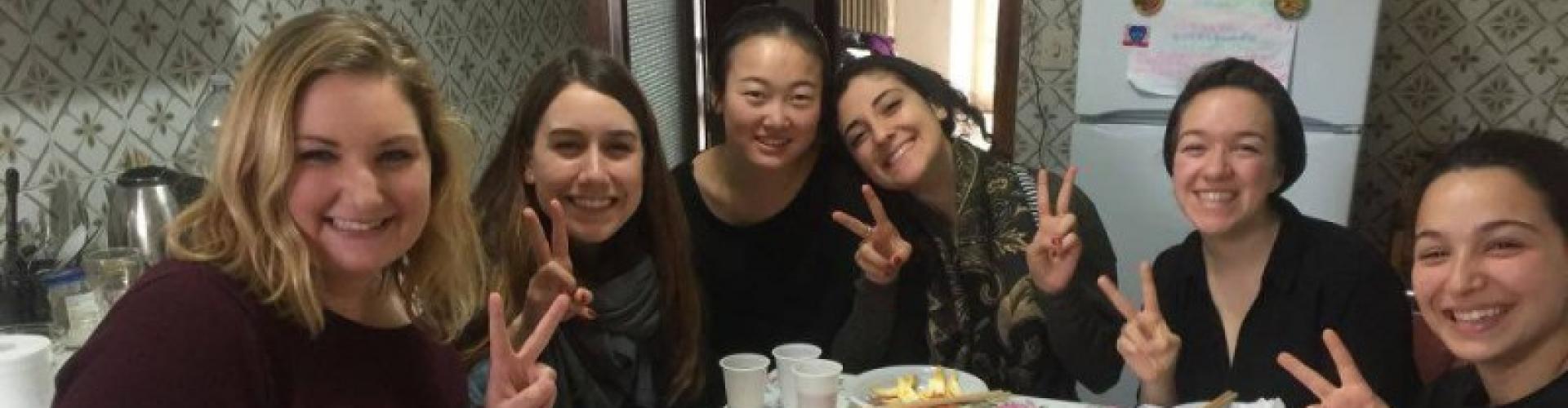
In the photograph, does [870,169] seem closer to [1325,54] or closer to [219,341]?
[219,341]

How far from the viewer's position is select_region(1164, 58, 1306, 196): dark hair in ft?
5.15

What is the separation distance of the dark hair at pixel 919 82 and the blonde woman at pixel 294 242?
853mm

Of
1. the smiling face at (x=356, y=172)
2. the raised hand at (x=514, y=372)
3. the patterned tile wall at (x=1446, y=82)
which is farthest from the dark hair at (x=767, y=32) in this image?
the patterned tile wall at (x=1446, y=82)

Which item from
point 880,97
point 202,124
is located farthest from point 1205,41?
point 202,124

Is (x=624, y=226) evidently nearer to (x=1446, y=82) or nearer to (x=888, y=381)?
(x=888, y=381)

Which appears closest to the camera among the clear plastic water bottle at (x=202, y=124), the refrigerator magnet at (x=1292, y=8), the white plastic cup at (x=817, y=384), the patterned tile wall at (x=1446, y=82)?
the white plastic cup at (x=817, y=384)

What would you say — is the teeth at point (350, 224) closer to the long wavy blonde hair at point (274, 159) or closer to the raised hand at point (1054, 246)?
the long wavy blonde hair at point (274, 159)

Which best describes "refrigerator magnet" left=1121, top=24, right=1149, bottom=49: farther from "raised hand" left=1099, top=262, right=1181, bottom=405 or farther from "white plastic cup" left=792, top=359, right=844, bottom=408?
"white plastic cup" left=792, top=359, right=844, bottom=408

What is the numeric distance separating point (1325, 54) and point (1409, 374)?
138 centimetres

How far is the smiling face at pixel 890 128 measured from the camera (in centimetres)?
181

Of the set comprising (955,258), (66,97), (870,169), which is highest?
(66,97)

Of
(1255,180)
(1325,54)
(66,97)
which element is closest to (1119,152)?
(1325,54)

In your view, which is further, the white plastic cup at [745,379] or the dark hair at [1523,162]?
the white plastic cup at [745,379]

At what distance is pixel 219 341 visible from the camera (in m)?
0.97
